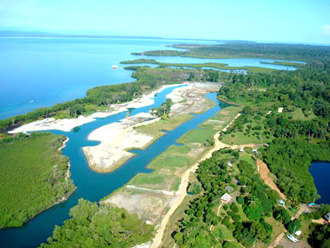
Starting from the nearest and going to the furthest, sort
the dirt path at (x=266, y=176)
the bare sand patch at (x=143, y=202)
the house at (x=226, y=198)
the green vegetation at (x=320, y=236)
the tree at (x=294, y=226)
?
the green vegetation at (x=320, y=236)
the tree at (x=294, y=226)
the bare sand patch at (x=143, y=202)
the house at (x=226, y=198)
the dirt path at (x=266, y=176)

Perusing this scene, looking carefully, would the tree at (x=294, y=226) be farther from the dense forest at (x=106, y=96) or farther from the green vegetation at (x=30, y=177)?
the dense forest at (x=106, y=96)

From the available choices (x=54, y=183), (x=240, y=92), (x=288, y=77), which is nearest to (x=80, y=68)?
(x=240, y=92)

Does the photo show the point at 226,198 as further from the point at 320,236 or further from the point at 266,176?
the point at 266,176

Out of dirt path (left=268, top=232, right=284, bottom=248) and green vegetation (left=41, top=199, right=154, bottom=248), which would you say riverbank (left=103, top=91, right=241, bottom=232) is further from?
dirt path (left=268, top=232, right=284, bottom=248)

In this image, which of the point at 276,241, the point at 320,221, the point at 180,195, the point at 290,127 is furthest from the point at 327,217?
the point at 290,127

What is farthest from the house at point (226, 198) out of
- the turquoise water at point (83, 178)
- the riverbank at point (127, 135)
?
the riverbank at point (127, 135)

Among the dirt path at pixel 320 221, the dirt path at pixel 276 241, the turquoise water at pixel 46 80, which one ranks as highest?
the dirt path at pixel 320 221
